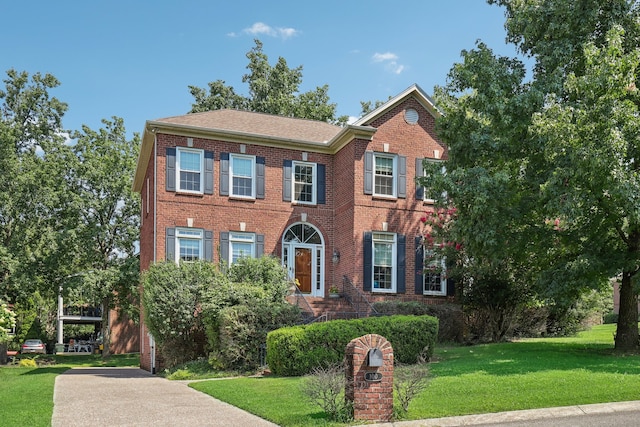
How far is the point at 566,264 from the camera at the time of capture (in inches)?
603

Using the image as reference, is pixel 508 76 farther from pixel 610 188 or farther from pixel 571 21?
pixel 610 188

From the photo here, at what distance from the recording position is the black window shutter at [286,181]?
75.7 ft

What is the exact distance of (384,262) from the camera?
22.6 meters

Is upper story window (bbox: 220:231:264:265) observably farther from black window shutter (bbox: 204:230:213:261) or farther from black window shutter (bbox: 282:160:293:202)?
black window shutter (bbox: 282:160:293:202)

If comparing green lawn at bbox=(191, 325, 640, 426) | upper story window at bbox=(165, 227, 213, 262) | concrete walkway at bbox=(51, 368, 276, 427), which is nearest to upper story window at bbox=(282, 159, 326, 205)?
upper story window at bbox=(165, 227, 213, 262)

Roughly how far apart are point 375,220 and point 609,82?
33.3 ft

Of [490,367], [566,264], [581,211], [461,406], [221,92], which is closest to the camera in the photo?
[461,406]

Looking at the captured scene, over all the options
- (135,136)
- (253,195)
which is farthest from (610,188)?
(135,136)

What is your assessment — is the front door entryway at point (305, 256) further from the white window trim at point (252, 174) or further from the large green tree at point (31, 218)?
the large green tree at point (31, 218)

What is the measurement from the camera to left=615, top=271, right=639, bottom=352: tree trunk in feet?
50.1

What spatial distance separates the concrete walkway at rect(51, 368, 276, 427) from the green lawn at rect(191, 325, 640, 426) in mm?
372

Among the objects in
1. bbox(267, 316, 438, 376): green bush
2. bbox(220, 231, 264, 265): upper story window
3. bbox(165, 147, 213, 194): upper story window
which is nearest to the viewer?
bbox(267, 316, 438, 376): green bush

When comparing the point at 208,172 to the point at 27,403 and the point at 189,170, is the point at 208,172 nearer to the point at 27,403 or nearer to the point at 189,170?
the point at 189,170

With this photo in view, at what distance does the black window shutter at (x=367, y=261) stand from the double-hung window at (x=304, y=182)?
253 cm
